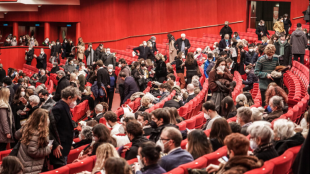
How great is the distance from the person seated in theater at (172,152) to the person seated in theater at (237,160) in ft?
1.22

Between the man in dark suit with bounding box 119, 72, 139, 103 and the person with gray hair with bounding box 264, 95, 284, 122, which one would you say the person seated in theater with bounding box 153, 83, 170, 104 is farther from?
the person with gray hair with bounding box 264, 95, 284, 122

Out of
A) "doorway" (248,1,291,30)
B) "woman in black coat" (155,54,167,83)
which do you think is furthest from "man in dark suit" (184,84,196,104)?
"doorway" (248,1,291,30)

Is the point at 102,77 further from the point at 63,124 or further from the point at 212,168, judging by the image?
the point at 212,168

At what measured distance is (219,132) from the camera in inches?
151

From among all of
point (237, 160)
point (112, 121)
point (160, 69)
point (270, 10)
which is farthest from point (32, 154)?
point (270, 10)

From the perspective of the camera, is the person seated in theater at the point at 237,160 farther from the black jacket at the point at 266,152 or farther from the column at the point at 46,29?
the column at the point at 46,29

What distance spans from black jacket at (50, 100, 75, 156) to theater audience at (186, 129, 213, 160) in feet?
4.84

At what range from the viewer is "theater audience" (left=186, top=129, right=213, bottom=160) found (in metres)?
3.57

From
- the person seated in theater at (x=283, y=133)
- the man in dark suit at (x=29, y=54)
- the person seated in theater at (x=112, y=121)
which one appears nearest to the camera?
the person seated in theater at (x=283, y=133)

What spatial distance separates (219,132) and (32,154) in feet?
6.05

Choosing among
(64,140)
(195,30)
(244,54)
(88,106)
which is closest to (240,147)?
(64,140)

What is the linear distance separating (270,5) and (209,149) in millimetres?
17667

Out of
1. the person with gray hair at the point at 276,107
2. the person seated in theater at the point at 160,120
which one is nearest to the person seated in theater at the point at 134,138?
the person seated in theater at the point at 160,120

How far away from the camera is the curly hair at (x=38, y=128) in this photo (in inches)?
153
